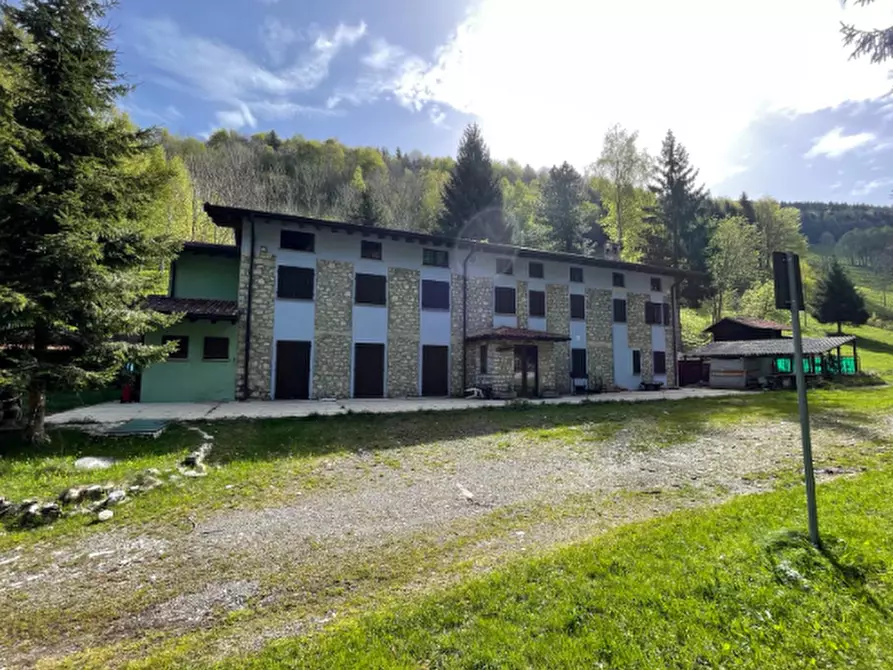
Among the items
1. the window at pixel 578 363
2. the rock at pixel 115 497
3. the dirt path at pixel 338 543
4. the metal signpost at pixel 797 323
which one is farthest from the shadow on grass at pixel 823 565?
the window at pixel 578 363

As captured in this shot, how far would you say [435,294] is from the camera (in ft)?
60.4

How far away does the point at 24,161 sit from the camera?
717 centimetres

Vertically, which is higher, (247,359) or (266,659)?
(247,359)

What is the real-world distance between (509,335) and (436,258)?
472cm

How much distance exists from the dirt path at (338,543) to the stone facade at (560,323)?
483 inches

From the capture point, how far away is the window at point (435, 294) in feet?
59.8

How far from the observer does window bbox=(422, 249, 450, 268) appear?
60.1 ft

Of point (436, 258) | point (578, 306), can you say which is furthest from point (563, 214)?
point (436, 258)

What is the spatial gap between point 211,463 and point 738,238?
45.3 meters

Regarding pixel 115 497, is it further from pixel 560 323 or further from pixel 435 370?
pixel 560 323

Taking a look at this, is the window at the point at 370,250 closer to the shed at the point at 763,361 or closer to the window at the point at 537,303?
the window at the point at 537,303

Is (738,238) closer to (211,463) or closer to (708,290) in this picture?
(708,290)

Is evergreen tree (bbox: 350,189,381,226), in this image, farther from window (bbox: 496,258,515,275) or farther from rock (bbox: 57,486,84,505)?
rock (bbox: 57,486,84,505)

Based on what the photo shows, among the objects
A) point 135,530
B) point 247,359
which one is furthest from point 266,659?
point 247,359
